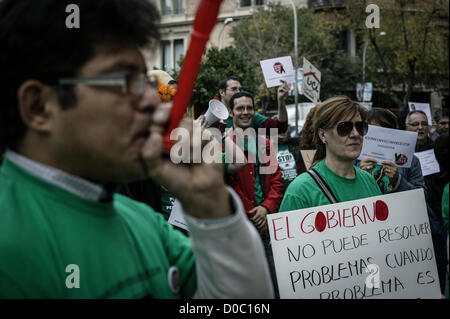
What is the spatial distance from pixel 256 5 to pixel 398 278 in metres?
32.9

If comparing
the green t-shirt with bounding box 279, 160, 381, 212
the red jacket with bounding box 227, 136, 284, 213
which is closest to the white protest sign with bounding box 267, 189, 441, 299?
the green t-shirt with bounding box 279, 160, 381, 212

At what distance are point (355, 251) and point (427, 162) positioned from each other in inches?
129

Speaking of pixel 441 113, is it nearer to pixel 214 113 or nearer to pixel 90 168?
pixel 214 113

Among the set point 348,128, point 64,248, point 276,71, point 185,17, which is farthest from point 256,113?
point 185,17

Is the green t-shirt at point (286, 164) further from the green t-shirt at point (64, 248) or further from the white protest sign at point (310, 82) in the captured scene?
the green t-shirt at point (64, 248)

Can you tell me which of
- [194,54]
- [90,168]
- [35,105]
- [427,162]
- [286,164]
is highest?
[194,54]

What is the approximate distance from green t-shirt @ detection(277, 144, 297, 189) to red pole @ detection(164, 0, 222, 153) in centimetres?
428

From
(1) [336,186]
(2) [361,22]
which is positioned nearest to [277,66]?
(1) [336,186]

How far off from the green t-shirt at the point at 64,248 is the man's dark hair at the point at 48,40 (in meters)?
0.19

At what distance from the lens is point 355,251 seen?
2.91 metres

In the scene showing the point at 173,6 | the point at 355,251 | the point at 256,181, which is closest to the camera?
the point at 355,251

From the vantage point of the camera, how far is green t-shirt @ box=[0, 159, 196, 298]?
113 centimetres

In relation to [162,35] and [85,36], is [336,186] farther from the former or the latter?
[85,36]
